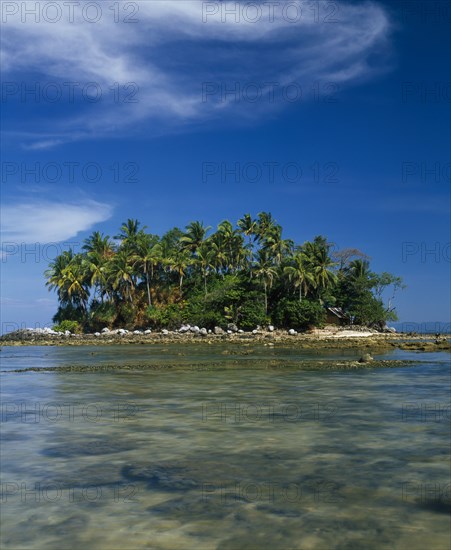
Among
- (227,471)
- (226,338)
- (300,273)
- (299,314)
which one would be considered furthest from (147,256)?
(227,471)

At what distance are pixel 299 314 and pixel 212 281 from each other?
14560 millimetres

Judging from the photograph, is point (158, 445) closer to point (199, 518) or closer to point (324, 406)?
point (199, 518)

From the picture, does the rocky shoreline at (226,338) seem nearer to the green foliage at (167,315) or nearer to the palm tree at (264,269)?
the green foliage at (167,315)

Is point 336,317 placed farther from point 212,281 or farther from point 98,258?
point 98,258

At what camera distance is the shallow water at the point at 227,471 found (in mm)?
5184

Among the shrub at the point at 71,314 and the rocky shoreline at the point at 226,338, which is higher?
the shrub at the point at 71,314

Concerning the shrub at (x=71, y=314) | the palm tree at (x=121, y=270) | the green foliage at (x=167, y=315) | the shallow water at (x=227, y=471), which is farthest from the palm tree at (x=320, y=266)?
the shallow water at (x=227, y=471)

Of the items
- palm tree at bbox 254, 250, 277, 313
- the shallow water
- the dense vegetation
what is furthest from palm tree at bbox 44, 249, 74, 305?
the shallow water

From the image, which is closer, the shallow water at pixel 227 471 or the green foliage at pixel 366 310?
the shallow water at pixel 227 471

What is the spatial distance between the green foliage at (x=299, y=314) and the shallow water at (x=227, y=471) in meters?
46.5

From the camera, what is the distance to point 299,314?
61.4 m

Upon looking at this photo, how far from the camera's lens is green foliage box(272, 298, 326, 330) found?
61.3m

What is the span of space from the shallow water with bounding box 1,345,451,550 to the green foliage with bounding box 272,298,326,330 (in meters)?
46.5

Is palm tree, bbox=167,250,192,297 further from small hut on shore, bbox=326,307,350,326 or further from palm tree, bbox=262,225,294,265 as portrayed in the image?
small hut on shore, bbox=326,307,350,326
